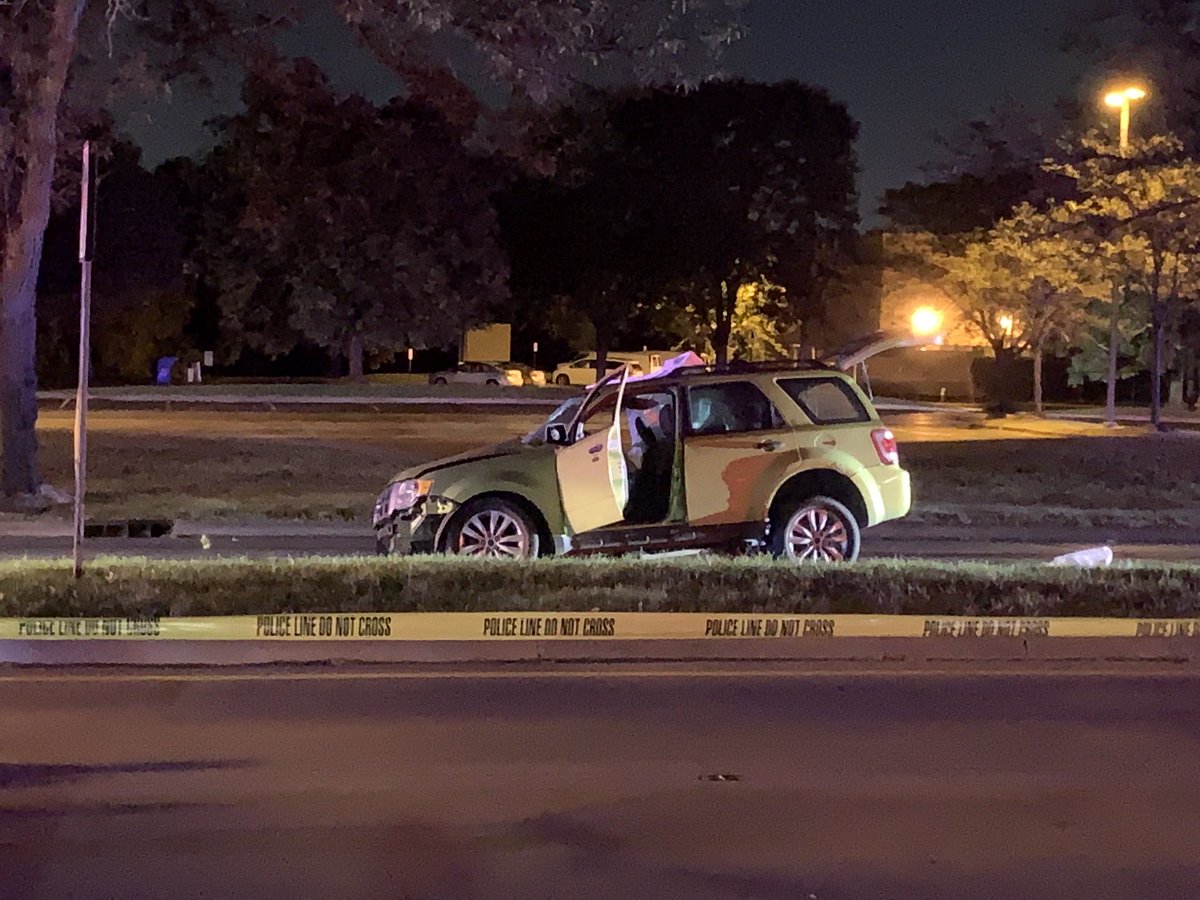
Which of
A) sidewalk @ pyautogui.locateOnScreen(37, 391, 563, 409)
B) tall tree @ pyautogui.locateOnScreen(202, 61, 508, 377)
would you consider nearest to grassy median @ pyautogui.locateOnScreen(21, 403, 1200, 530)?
sidewalk @ pyautogui.locateOnScreen(37, 391, 563, 409)

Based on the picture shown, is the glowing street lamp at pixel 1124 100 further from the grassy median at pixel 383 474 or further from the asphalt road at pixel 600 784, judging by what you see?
the asphalt road at pixel 600 784

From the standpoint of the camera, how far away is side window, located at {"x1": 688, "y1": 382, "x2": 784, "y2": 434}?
12.5 metres

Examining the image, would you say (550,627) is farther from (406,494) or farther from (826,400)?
(826,400)

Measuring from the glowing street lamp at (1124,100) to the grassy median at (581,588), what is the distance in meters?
11.0

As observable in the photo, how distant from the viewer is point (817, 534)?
12.6 meters

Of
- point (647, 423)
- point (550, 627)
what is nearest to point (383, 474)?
point (647, 423)

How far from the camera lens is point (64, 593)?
10.3 meters

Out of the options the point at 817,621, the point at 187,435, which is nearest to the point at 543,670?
the point at 817,621

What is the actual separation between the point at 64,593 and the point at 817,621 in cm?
498

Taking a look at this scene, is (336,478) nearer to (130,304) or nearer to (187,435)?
(187,435)

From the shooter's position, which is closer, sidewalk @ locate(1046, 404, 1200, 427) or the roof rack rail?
the roof rack rail

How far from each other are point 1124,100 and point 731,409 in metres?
12.2

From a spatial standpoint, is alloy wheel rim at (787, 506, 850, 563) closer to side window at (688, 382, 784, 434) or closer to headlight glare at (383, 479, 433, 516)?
side window at (688, 382, 784, 434)

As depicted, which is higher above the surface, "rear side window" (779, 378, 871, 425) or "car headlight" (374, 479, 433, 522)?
"rear side window" (779, 378, 871, 425)
